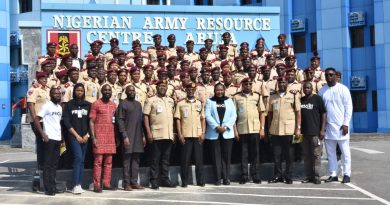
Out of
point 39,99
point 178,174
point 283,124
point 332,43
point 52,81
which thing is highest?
point 332,43

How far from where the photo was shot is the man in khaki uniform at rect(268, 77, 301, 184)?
12.3m

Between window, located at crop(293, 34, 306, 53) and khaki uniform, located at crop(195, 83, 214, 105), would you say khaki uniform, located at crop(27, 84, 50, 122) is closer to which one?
khaki uniform, located at crop(195, 83, 214, 105)

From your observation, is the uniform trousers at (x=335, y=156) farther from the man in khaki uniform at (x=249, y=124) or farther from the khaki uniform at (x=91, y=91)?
the khaki uniform at (x=91, y=91)

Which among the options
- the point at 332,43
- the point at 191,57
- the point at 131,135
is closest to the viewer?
the point at 131,135

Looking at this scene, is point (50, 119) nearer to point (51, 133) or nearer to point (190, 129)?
point (51, 133)

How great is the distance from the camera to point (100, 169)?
11.6 metres

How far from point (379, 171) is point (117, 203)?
6.26 meters

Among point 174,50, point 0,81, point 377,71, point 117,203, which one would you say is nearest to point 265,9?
point 174,50

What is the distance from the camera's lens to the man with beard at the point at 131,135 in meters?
11.6

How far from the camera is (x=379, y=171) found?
13461 millimetres

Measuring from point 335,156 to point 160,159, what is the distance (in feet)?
11.7

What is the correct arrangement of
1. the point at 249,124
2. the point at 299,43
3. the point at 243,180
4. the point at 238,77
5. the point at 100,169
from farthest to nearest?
the point at 299,43 < the point at 238,77 < the point at 243,180 < the point at 249,124 < the point at 100,169

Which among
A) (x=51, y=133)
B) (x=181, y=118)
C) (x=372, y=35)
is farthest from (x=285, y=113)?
(x=372, y=35)

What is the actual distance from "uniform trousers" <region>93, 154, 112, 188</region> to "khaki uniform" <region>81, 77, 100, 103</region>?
1289 mm
